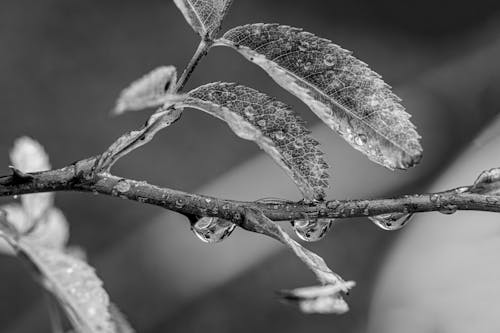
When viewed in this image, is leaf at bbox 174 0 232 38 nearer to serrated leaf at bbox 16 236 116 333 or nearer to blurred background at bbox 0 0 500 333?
serrated leaf at bbox 16 236 116 333

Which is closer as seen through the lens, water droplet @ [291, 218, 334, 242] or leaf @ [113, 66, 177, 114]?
leaf @ [113, 66, 177, 114]

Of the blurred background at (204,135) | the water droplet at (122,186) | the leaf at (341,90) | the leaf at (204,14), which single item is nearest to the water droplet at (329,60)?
the leaf at (341,90)

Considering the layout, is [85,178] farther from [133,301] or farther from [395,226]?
[133,301]

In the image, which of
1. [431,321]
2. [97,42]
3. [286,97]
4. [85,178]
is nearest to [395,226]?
[85,178]

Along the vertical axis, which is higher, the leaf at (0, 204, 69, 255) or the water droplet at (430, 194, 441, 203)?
the leaf at (0, 204, 69, 255)

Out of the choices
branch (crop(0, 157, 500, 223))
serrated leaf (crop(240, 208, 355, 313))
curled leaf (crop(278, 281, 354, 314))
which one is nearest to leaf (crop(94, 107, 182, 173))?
branch (crop(0, 157, 500, 223))

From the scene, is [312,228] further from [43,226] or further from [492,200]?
[43,226]

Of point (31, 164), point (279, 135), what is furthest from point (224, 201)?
point (31, 164)
